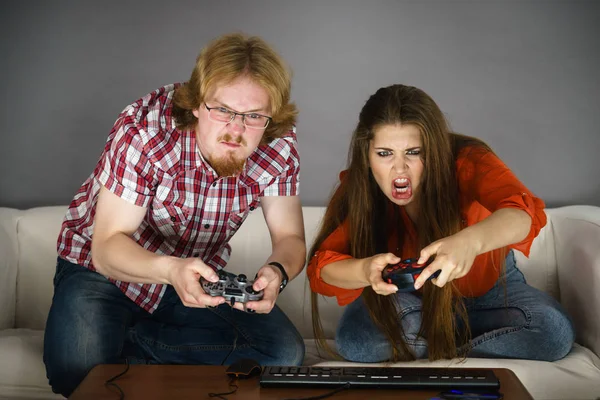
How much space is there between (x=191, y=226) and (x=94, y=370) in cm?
60

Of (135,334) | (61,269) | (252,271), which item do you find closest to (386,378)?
(135,334)

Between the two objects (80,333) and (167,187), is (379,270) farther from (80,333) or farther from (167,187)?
(80,333)

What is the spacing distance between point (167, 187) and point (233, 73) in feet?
1.25

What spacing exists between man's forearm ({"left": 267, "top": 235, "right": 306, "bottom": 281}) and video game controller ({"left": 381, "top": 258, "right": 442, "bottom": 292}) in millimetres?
385

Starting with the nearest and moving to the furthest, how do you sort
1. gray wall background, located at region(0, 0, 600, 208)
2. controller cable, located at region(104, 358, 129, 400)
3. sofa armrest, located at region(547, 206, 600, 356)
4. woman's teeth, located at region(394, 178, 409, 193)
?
controller cable, located at region(104, 358, 129, 400) → woman's teeth, located at region(394, 178, 409, 193) → sofa armrest, located at region(547, 206, 600, 356) → gray wall background, located at region(0, 0, 600, 208)

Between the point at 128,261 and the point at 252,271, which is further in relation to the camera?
the point at 252,271

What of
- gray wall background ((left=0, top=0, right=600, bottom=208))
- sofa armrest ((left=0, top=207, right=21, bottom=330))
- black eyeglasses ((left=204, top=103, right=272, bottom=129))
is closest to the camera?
black eyeglasses ((left=204, top=103, right=272, bottom=129))

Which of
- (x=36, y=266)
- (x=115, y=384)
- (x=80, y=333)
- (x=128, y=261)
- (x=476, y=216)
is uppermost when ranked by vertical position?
(x=476, y=216)

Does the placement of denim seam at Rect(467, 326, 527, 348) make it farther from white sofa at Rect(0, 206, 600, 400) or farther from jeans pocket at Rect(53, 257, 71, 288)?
jeans pocket at Rect(53, 257, 71, 288)

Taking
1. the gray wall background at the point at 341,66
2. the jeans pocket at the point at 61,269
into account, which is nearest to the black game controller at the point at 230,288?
the jeans pocket at the point at 61,269

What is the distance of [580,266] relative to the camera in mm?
2322

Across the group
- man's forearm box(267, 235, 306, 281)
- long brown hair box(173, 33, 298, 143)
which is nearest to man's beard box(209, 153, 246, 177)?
long brown hair box(173, 33, 298, 143)

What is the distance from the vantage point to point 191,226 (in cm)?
207

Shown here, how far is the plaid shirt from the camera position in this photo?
1.90 m
